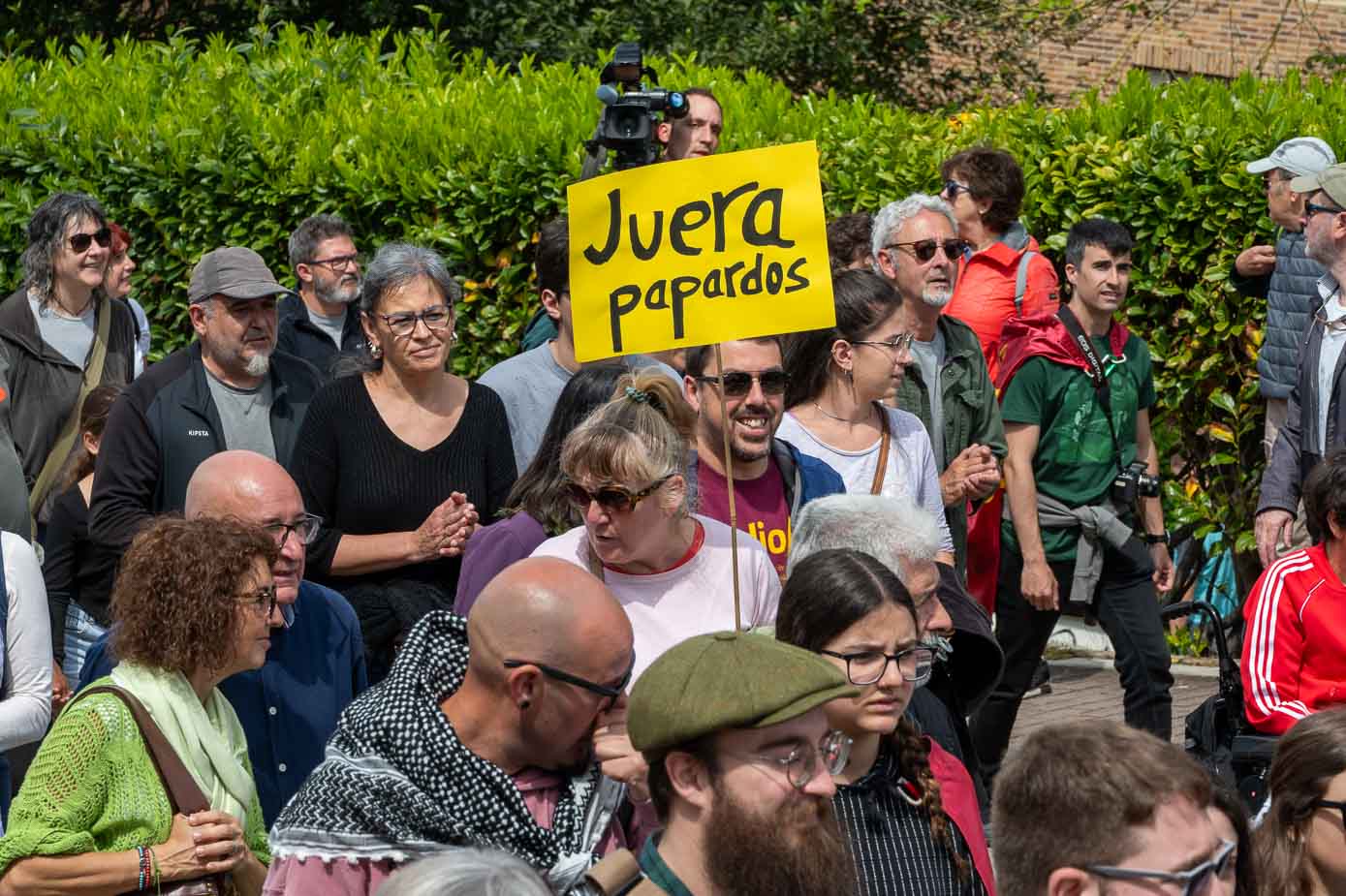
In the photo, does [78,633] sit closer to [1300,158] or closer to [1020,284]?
[1020,284]

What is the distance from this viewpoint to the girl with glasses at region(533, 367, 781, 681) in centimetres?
488

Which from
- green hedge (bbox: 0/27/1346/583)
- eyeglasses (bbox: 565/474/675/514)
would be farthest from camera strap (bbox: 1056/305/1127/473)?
eyeglasses (bbox: 565/474/675/514)

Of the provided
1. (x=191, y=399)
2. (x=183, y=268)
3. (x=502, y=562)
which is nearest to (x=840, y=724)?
(x=502, y=562)

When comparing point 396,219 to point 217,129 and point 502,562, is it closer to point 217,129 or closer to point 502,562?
point 217,129

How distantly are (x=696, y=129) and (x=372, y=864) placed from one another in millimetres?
5781

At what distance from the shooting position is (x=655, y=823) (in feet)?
13.0

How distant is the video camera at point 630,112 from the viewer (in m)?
7.32

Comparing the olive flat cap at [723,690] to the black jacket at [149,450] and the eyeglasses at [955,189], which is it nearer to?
the black jacket at [149,450]

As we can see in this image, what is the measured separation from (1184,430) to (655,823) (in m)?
6.83

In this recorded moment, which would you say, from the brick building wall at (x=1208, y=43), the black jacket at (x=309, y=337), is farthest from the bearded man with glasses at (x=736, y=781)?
the brick building wall at (x=1208, y=43)

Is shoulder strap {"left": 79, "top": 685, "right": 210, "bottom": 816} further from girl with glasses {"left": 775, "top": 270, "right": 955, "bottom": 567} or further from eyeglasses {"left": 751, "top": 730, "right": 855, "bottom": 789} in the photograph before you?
girl with glasses {"left": 775, "top": 270, "right": 955, "bottom": 567}

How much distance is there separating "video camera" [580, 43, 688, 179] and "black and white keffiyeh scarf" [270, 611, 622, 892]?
3704 mm

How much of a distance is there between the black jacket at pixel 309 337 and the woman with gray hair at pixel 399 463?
7.54 ft

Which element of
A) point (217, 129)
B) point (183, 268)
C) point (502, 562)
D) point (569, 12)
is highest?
point (569, 12)
